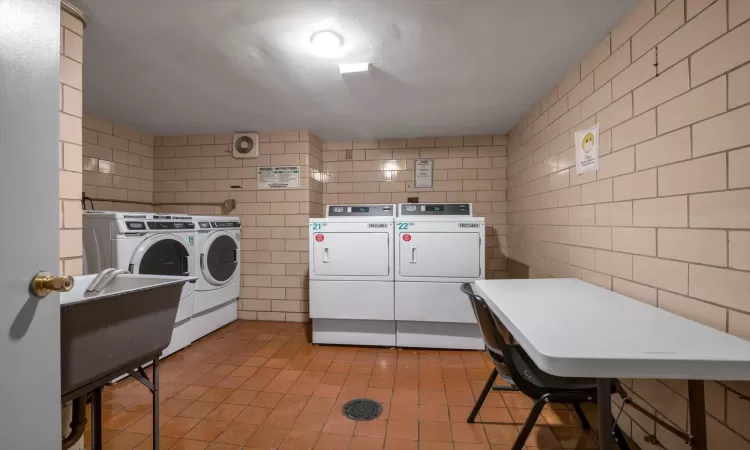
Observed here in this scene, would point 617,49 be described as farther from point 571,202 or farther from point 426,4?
point 426,4

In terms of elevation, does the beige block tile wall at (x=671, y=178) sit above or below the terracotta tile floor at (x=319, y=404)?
above

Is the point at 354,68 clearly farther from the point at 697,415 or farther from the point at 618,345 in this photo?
the point at 697,415

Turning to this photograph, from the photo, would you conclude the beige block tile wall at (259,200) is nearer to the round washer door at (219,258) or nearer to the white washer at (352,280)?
the round washer door at (219,258)

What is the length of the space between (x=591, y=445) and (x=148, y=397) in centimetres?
264

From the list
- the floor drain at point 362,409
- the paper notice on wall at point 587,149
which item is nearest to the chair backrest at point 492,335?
the floor drain at point 362,409

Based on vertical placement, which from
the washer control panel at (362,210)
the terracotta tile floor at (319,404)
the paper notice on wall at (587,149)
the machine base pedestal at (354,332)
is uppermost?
the paper notice on wall at (587,149)

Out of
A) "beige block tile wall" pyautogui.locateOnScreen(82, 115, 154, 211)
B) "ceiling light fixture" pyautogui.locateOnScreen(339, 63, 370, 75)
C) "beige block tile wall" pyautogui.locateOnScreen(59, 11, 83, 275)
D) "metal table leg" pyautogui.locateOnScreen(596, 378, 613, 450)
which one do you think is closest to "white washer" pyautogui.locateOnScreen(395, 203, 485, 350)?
"ceiling light fixture" pyautogui.locateOnScreen(339, 63, 370, 75)

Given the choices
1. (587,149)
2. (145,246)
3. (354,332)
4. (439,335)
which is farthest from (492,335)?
(145,246)

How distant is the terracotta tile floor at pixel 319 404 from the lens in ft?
Answer: 5.57

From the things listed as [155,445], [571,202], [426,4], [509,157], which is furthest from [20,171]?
[509,157]

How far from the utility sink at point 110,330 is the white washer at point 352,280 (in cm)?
160

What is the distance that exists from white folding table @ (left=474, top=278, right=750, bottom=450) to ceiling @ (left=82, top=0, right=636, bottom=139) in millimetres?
1436

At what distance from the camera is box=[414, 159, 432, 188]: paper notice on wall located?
3.92 meters

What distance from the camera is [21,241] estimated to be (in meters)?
0.77
